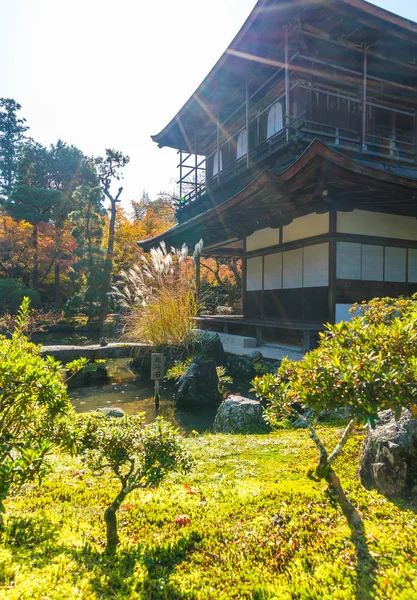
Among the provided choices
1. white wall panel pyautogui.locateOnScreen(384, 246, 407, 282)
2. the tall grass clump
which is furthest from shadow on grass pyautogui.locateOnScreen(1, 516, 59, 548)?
white wall panel pyautogui.locateOnScreen(384, 246, 407, 282)

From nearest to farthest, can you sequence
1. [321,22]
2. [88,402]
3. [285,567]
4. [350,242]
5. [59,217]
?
[285,567] < [88,402] < [350,242] < [321,22] < [59,217]

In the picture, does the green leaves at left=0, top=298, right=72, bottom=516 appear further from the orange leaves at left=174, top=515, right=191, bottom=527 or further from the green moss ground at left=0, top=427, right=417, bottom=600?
the orange leaves at left=174, top=515, right=191, bottom=527

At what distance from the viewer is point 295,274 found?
23.4 feet

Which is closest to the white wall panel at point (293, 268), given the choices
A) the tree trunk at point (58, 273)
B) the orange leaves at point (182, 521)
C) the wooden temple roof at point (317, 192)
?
the wooden temple roof at point (317, 192)

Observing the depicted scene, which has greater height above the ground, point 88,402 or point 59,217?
point 59,217

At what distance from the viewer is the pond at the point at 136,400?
4246 millimetres

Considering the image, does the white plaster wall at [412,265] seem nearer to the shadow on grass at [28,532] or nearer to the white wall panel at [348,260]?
the white wall panel at [348,260]

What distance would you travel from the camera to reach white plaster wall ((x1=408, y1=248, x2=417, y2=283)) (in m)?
6.74

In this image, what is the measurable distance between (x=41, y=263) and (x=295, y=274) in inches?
571

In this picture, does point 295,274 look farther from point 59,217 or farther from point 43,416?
point 59,217

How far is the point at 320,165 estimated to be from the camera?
486cm

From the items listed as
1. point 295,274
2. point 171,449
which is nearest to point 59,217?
point 295,274

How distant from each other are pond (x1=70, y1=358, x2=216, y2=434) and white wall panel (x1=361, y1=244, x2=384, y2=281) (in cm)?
368

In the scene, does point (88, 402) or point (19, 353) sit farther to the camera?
point (88, 402)
